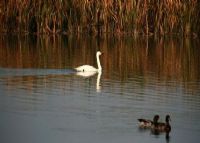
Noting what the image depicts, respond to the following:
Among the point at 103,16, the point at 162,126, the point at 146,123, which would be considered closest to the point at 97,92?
the point at 146,123

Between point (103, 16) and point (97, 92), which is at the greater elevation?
point (103, 16)

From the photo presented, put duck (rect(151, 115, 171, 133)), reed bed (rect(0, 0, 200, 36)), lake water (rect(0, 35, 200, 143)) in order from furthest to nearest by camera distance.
Result: reed bed (rect(0, 0, 200, 36))
duck (rect(151, 115, 171, 133))
lake water (rect(0, 35, 200, 143))

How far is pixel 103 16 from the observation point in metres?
35.0

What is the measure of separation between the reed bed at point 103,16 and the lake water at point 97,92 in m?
2.41

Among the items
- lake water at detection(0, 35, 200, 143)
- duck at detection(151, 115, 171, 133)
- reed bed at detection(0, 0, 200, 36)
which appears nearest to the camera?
lake water at detection(0, 35, 200, 143)

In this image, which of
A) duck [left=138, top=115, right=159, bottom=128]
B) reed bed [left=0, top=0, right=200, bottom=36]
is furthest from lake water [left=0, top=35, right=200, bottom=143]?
reed bed [left=0, top=0, right=200, bottom=36]

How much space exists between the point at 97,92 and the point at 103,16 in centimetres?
1508

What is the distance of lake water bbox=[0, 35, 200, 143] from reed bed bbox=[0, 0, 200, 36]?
2409 mm

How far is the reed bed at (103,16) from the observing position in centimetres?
3453

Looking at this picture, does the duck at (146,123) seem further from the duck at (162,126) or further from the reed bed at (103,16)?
the reed bed at (103,16)

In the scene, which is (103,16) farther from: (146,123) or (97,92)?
(146,123)

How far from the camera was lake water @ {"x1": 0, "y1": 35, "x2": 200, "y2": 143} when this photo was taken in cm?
1548

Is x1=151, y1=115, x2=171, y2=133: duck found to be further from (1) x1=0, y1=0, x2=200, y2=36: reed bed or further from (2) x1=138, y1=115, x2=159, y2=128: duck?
(1) x1=0, y1=0, x2=200, y2=36: reed bed

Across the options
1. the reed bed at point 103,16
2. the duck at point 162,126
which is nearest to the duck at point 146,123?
the duck at point 162,126
